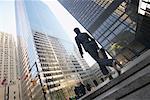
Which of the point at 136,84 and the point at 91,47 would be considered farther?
the point at 91,47

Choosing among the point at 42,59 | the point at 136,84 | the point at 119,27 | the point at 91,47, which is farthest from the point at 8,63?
the point at 136,84

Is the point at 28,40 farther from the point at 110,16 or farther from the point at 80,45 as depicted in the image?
the point at 80,45

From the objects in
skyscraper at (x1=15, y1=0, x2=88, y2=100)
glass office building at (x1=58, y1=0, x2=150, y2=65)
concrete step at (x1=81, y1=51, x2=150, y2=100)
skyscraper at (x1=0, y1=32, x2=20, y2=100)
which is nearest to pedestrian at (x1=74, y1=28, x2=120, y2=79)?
concrete step at (x1=81, y1=51, x2=150, y2=100)

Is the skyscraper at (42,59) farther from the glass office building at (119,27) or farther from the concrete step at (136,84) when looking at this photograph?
the concrete step at (136,84)

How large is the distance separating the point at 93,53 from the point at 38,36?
375 ft

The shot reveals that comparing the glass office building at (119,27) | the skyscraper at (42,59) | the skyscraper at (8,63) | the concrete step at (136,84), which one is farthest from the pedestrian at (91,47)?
the skyscraper at (8,63)

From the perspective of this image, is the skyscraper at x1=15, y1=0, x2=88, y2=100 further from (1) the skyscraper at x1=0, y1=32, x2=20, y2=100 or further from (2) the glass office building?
(2) the glass office building

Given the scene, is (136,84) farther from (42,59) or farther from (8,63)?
(8,63)

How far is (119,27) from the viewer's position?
29.1m

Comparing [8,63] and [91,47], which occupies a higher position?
[8,63]

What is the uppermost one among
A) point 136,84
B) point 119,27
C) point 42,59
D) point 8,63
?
point 8,63

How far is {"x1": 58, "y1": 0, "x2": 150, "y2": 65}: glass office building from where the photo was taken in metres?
21.4

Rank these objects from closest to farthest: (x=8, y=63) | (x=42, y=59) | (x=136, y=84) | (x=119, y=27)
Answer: (x=136, y=84), (x=119, y=27), (x=42, y=59), (x=8, y=63)

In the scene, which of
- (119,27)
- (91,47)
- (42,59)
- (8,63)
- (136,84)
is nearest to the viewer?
(136,84)
